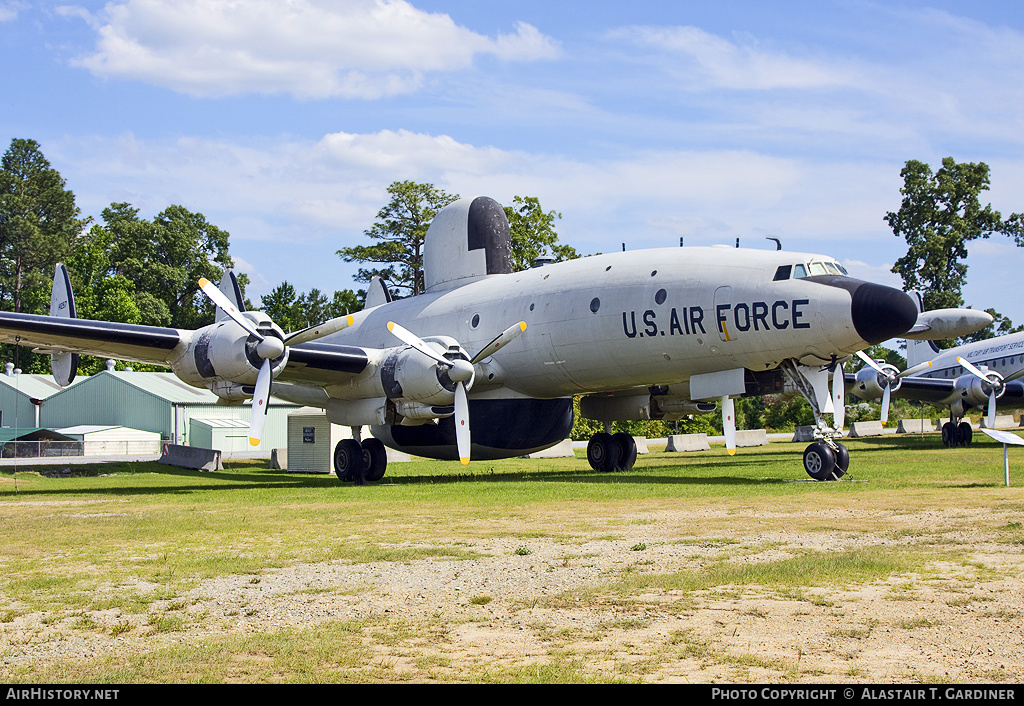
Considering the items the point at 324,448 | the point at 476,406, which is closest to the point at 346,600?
the point at 476,406

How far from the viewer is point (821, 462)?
17781 mm

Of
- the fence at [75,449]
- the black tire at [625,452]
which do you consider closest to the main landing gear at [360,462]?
the black tire at [625,452]

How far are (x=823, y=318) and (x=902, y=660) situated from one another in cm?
1214

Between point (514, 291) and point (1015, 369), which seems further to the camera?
point (1015, 369)

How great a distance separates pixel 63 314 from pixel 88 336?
4133 mm

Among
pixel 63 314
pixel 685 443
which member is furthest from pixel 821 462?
pixel 685 443

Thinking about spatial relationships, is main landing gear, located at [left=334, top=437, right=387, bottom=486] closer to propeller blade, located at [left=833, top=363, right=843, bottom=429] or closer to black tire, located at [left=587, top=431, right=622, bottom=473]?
black tire, located at [left=587, top=431, right=622, bottom=473]

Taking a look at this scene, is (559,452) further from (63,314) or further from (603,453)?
(63,314)

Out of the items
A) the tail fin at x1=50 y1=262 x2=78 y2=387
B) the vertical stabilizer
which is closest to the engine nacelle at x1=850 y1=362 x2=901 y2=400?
the vertical stabilizer

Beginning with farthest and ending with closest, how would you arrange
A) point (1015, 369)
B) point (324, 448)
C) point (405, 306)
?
point (1015, 369), point (324, 448), point (405, 306)

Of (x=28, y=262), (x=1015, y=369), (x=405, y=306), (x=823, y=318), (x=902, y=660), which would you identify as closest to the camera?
(x=902, y=660)

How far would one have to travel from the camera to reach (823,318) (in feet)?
54.6

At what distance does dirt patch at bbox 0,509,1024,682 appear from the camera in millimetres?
5250
